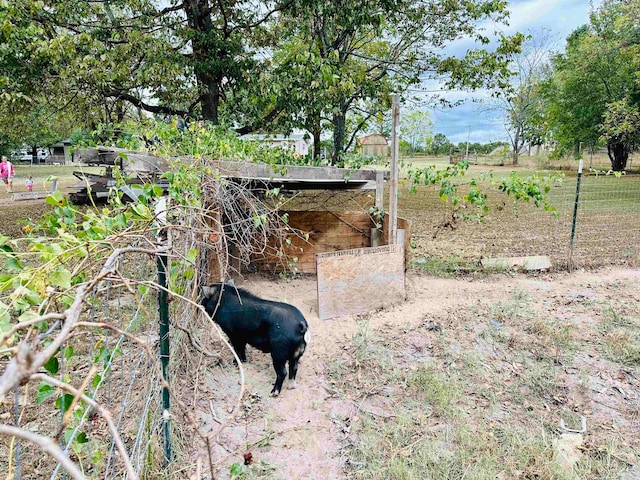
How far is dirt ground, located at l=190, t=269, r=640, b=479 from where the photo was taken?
3.05 metres

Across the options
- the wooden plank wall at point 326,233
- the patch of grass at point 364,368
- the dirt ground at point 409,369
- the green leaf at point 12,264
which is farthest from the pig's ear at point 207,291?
the wooden plank wall at point 326,233

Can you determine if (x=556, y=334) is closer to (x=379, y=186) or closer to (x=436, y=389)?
(x=436, y=389)

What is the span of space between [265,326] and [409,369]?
1447 mm

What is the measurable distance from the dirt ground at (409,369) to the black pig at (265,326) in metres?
0.33

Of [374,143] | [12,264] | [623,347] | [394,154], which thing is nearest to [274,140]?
[394,154]

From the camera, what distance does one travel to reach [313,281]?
Answer: 666 centimetres

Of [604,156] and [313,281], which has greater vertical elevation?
[604,156]

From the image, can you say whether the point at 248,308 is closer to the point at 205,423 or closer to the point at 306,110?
the point at 205,423

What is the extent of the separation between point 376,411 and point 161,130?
347 cm

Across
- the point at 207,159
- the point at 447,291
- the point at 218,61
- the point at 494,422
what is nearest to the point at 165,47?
the point at 218,61

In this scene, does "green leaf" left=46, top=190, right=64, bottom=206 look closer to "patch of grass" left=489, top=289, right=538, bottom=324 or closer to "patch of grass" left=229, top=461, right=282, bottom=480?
"patch of grass" left=229, top=461, right=282, bottom=480

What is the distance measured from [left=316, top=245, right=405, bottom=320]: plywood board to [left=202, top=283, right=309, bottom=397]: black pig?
4.41ft

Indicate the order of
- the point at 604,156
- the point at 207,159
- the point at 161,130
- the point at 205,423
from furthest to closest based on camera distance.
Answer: the point at 604,156 → the point at 161,130 → the point at 207,159 → the point at 205,423

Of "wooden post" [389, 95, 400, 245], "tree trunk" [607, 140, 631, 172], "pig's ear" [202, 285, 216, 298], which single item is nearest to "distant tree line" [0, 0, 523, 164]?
"wooden post" [389, 95, 400, 245]
